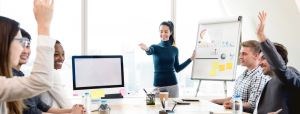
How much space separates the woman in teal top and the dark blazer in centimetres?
194

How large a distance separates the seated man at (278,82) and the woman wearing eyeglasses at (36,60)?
1603 mm

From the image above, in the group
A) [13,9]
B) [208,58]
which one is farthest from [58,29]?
[208,58]

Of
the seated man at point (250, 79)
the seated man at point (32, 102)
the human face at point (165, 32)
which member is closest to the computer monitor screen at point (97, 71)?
the seated man at point (32, 102)

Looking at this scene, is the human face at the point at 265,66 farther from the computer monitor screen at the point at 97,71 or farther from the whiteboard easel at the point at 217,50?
the whiteboard easel at the point at 217,50

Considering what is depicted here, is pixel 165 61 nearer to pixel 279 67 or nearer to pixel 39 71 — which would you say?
pixel 279 67

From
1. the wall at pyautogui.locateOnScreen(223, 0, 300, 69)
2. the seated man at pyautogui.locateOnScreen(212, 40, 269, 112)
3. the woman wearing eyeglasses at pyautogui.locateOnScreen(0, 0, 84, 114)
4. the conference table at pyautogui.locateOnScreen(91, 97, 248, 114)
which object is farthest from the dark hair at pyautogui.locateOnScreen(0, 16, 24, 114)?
the wall at pyautogui.locateOnScreen(223, 0, 300, 69)

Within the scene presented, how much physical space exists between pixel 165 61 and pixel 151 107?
1528mm

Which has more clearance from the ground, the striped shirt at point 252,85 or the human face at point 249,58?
the human face at point 249,58

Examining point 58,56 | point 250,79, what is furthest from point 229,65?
point 58,56

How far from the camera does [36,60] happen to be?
1.23 metres

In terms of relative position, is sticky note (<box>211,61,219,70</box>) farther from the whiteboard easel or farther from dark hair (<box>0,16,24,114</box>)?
dark hair (<box>0,16,24,114</box>)

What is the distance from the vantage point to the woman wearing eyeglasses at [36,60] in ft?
4.04

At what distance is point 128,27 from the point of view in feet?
18.0

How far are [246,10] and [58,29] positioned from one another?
277 centimetres
